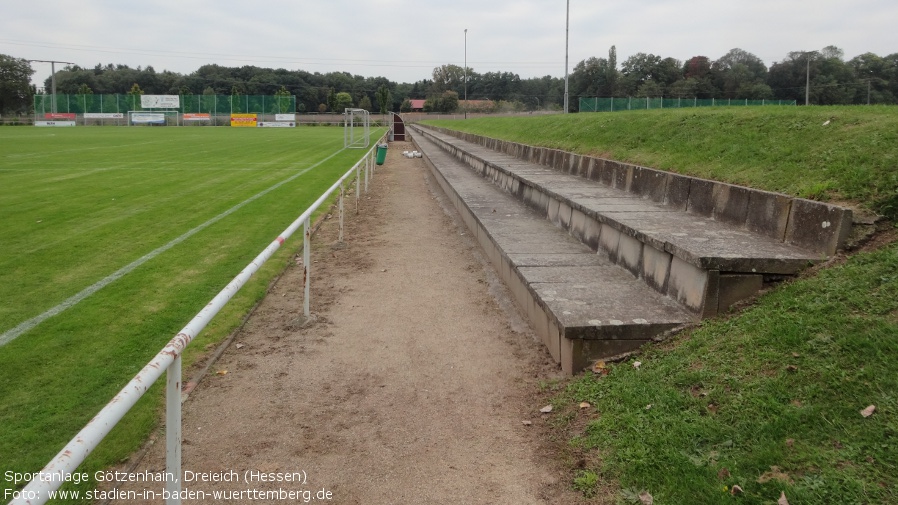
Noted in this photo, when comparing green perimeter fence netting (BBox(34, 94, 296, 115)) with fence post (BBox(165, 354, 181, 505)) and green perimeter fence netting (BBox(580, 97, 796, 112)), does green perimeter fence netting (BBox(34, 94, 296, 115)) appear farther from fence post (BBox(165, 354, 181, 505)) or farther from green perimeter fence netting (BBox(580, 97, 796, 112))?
fence post (BBox(165, 354, 181, 505))

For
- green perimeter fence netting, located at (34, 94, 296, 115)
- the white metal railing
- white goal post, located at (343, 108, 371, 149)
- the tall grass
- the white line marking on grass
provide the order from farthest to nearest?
green perimeter fence netting, located at (34, 94, 296, 115) → white goal post, located at (343, 108, 371, 149) → the white line marking on grass → the tall grass → the white metal railing

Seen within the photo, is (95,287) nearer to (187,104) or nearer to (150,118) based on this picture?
(150,118)

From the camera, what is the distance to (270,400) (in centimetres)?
431

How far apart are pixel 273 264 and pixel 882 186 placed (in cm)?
617

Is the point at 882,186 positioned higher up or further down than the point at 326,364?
higher up

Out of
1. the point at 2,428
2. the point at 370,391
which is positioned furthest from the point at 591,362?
the point at 2,428

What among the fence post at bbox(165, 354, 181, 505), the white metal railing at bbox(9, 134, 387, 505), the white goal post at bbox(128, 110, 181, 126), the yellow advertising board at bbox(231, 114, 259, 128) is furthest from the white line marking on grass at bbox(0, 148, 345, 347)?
the white goal post at bbox(128, 110, 181, 126)

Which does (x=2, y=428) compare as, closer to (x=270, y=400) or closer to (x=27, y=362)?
(x=27, y=362)

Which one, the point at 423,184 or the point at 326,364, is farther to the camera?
the point at 423,184

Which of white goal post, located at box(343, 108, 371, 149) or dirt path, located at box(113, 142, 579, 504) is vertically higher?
white goal post, located at box(343, 108, 371, 149)

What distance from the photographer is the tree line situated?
24.1 m

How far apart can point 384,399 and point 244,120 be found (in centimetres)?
8135

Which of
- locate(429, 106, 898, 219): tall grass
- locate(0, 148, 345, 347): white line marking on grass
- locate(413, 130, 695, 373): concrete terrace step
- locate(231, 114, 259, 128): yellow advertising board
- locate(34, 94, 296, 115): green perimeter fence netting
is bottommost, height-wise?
locate(0, 148, 345, 347): white line marking on grass

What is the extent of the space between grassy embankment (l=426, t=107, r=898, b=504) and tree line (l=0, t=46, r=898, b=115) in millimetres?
15663
